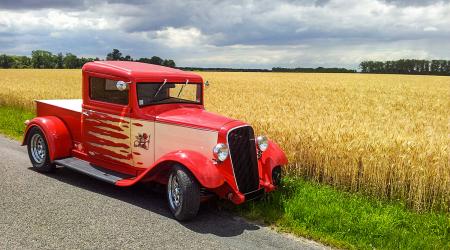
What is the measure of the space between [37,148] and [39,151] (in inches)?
4.5

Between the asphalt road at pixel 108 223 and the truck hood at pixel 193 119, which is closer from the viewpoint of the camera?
the asphalt road at pixel 108 223

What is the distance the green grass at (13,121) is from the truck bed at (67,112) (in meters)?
3.38

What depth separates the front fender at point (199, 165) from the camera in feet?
18.3

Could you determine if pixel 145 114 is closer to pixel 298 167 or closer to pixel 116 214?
pixel 116 214

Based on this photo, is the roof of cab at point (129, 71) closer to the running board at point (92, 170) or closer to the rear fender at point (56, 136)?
the rear fender at point (56, 136)

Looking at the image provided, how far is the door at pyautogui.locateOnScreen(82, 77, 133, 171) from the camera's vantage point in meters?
6.85

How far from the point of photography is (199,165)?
5.70 metres

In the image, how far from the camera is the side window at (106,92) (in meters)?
6.89

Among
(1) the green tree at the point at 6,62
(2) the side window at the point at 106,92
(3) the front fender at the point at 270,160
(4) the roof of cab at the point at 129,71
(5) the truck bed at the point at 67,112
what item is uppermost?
(1) the green tree at the point at 6,62

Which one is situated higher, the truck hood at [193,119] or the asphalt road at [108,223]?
the truck hood at [193,119]

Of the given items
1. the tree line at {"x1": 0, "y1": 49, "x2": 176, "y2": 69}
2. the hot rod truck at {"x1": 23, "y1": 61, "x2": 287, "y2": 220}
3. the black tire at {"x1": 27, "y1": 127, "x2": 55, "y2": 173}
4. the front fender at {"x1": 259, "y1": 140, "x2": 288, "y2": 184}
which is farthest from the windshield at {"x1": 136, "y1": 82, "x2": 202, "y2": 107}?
the tree line at {"x1": 0, "y1": 49, "x2": 176, "y2": 69}

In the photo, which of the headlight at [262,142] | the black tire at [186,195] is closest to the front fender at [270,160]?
the headlight at [262,142]

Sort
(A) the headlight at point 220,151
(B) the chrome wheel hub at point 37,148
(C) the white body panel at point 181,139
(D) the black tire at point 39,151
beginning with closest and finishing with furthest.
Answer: (A) the headlight at point 220,151
(C) the white body panel at point 181,139
(D) the black tire at point 39,151
(B) the chrome wheel hub at point 37,148

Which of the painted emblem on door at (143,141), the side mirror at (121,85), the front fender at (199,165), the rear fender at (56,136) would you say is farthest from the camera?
the rear fender at (56,136)
